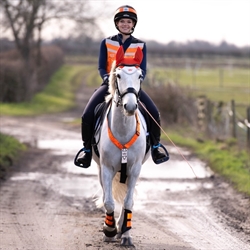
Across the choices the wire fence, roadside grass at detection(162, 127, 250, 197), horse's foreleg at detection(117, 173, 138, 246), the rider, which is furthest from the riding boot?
the wire fence

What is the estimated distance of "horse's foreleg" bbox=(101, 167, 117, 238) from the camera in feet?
24.9

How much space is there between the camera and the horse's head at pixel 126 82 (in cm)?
663

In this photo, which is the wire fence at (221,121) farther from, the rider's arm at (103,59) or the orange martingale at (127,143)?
the orange martingale at (127,143)

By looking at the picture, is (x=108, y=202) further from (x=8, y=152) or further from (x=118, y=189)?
(x=8, y=152)

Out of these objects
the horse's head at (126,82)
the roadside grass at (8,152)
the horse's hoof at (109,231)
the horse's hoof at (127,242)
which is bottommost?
the roadside grass at (8,152)

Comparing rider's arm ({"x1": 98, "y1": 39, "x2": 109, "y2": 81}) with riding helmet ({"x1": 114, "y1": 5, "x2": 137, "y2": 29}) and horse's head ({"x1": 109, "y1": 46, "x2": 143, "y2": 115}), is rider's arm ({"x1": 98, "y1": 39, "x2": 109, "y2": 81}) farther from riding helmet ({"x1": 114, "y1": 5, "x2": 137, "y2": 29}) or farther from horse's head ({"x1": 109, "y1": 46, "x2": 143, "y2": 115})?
horse's head ({"x1": 109, "y1": 46, "x2": 143, "y2": 115})

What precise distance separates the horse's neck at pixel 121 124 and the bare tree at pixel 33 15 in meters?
24.6

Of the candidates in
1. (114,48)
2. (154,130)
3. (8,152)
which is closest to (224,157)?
(8,152)

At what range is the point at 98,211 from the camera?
9.78 meters

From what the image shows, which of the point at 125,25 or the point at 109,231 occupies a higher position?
the point at 125,25

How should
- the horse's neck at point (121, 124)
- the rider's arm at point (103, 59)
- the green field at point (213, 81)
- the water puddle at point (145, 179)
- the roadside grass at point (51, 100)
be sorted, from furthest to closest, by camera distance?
the green field at point (213, 81), the roadside grass at point (51, 100), the water puddle at point (145, 179), the rider's arm at point (103, 59), the horse's neck at point (121, 124)

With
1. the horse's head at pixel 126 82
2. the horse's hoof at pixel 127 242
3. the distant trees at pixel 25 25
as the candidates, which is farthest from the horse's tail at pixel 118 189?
the distant trees at pixel 25 25

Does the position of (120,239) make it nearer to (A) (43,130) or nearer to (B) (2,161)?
(B) (2,161)

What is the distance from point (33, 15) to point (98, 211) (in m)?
23.5
